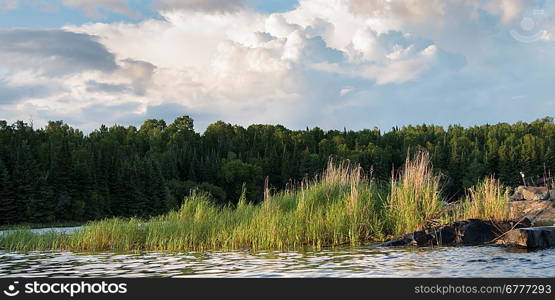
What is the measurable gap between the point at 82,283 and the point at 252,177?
121m

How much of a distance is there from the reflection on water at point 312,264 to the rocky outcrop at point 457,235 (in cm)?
110

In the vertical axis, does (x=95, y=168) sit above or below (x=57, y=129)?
below

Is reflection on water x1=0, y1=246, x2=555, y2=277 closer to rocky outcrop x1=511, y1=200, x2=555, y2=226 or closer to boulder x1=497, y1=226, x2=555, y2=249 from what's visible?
boulder x1=497, y1=226, x2=555, y2=249

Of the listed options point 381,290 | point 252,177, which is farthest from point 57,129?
point 381,290

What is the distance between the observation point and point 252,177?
132m

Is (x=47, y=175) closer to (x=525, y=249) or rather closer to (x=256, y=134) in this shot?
(x=525, y=249)

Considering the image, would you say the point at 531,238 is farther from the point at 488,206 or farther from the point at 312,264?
the point at 312,264

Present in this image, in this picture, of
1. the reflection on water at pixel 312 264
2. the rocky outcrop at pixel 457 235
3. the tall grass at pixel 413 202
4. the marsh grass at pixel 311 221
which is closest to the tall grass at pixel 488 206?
the marsh grass at pixel 311 221

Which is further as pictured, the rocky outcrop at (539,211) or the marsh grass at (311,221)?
the rocky outcrop at (539,211)

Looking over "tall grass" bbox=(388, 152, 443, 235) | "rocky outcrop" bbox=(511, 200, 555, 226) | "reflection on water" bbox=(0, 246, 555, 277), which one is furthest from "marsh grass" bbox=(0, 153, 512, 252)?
"rocky outcrop" bbox=(511, 200, 555, 226)

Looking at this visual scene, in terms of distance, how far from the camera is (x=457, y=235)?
17.1m

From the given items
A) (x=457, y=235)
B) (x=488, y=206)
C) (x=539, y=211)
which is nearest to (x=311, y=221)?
(x=457, y=235)

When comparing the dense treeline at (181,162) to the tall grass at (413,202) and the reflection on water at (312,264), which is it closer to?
the tall grass at (413,202)

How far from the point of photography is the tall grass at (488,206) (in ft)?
61.7
